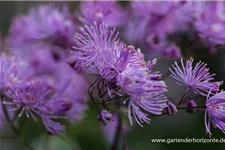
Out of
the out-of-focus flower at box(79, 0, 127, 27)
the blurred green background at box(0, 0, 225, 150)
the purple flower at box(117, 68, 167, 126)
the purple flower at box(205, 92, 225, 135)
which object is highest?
the out-of-focus flower at box(79, 0, 127, 27)

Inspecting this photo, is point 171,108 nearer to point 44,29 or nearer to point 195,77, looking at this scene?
point 195,77

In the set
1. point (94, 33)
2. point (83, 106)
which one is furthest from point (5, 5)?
point (94, 33)

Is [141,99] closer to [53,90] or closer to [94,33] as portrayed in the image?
[94,33]

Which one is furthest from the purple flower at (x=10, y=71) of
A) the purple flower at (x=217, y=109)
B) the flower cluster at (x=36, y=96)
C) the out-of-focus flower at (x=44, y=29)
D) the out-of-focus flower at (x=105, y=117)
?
the purple flower at (x=217, y=109)

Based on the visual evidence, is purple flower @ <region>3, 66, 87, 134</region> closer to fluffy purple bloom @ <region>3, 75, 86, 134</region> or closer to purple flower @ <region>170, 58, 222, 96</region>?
fluffy purple bloom @ <region>3, 75, 86, 134</region>

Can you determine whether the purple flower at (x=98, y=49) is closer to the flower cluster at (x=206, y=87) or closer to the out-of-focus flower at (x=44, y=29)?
the flower cluster at (x=206, y=87)

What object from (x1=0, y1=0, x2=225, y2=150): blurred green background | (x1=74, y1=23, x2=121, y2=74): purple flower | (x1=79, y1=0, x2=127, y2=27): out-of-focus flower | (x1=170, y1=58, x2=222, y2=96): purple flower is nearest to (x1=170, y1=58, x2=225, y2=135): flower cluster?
(x1=170, y1=58, x2=222, y2=96): purple flower

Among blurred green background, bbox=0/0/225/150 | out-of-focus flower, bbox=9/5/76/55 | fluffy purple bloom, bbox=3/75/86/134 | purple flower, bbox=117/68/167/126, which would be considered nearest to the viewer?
purple flower, bbox=117/68/167/126
